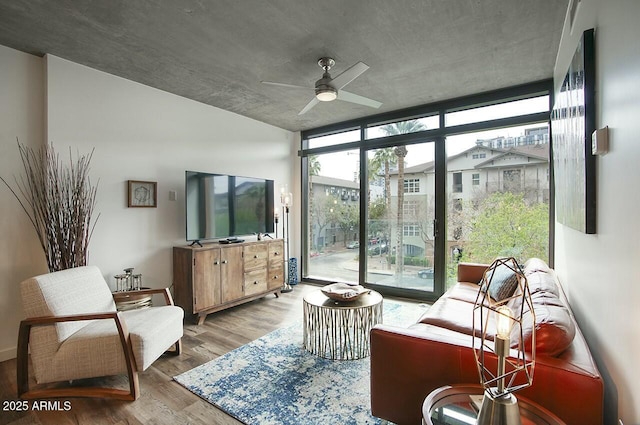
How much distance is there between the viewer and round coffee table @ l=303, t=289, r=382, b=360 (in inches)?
101

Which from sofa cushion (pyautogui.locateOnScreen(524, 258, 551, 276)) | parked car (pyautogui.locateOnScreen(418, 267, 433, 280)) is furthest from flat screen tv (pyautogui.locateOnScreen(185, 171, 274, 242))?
sofa cushion (pyautogui.locateOnScreen(524, 258, 551, 276))

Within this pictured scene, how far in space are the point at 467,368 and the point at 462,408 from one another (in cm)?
24

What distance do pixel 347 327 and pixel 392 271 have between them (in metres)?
2.16

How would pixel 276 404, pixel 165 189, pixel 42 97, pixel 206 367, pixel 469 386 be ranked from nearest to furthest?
pixel 469 386 → pixel 276 404 → pixel 206 367 → pixel 42 97 → pixel 165 189

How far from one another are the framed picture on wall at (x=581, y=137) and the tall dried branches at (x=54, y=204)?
12.4 feet

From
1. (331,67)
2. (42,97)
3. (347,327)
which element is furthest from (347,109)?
(42,97)

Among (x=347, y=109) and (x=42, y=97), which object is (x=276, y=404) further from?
(x=347, y=109)

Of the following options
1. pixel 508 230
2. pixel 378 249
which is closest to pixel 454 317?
pixel 508 230

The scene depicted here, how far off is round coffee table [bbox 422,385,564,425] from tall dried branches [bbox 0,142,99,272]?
307 centimetres

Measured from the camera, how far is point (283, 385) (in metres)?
2.22

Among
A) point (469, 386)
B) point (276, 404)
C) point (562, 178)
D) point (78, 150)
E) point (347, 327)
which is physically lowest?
point (276, 404)

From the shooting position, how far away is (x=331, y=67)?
296 centimetres

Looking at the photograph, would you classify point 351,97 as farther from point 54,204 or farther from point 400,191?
point 54,204

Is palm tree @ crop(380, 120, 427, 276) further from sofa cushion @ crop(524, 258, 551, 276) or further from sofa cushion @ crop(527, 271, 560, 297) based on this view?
sofa cushion @ crop(527, 271, 560, 297)
